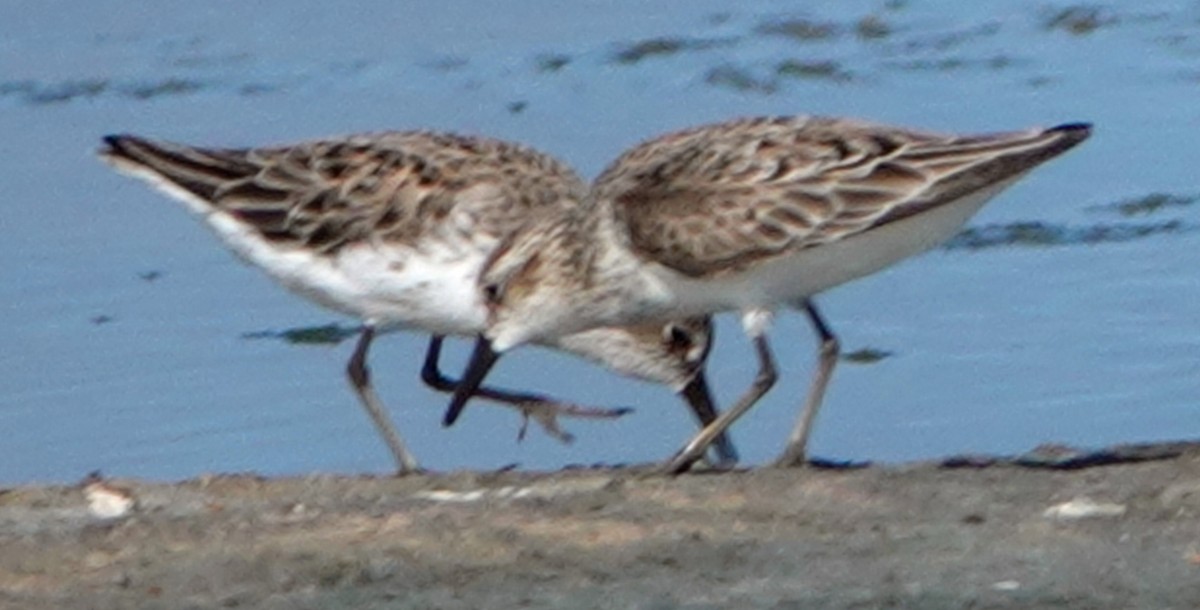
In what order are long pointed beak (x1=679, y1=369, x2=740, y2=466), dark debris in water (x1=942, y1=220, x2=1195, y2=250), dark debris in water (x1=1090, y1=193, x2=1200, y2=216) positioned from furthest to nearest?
1. dark debris in water (x1=1090, y1=193, x2=1200, y2=216)
2. dark debris in water (x1=942, y1=220, x2=1195, y2=250)
3. long pointed beak (x1=679, y1=369, x2=740, y2=466)

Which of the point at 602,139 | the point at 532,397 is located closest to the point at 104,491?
the point at 532,397

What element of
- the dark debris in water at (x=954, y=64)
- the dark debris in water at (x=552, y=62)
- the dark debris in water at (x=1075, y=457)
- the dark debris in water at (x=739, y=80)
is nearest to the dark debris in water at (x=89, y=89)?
the dark debris in water at (x=552, y=62)

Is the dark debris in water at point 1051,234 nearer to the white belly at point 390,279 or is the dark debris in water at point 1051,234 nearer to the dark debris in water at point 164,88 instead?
the white belly at point 390,279

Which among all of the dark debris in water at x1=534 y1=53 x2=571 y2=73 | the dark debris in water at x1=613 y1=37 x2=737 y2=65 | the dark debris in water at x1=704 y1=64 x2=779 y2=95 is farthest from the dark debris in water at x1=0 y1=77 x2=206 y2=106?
the dark debris in water at x1=704 y1=64 x2=779 y2=95

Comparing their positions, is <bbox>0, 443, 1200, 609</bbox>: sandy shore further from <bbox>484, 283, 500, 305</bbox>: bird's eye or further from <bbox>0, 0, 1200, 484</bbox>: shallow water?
<bbox>0, 0, 1200, 484</bbox>: shallow water

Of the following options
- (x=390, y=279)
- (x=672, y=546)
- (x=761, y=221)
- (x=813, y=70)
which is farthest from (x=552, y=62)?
(x=672, y=546)

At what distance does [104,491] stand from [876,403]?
9.53ft

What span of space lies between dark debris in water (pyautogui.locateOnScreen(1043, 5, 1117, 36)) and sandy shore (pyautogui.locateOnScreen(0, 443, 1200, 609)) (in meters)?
6.30

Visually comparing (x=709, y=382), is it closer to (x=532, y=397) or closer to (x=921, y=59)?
(x=532, y=397)

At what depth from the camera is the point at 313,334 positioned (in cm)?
1133

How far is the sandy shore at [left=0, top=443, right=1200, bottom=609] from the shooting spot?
6.60 m

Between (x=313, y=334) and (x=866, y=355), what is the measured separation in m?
1.82

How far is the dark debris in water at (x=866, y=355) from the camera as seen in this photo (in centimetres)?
1076

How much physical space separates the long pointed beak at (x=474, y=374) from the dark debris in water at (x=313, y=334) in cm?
166
